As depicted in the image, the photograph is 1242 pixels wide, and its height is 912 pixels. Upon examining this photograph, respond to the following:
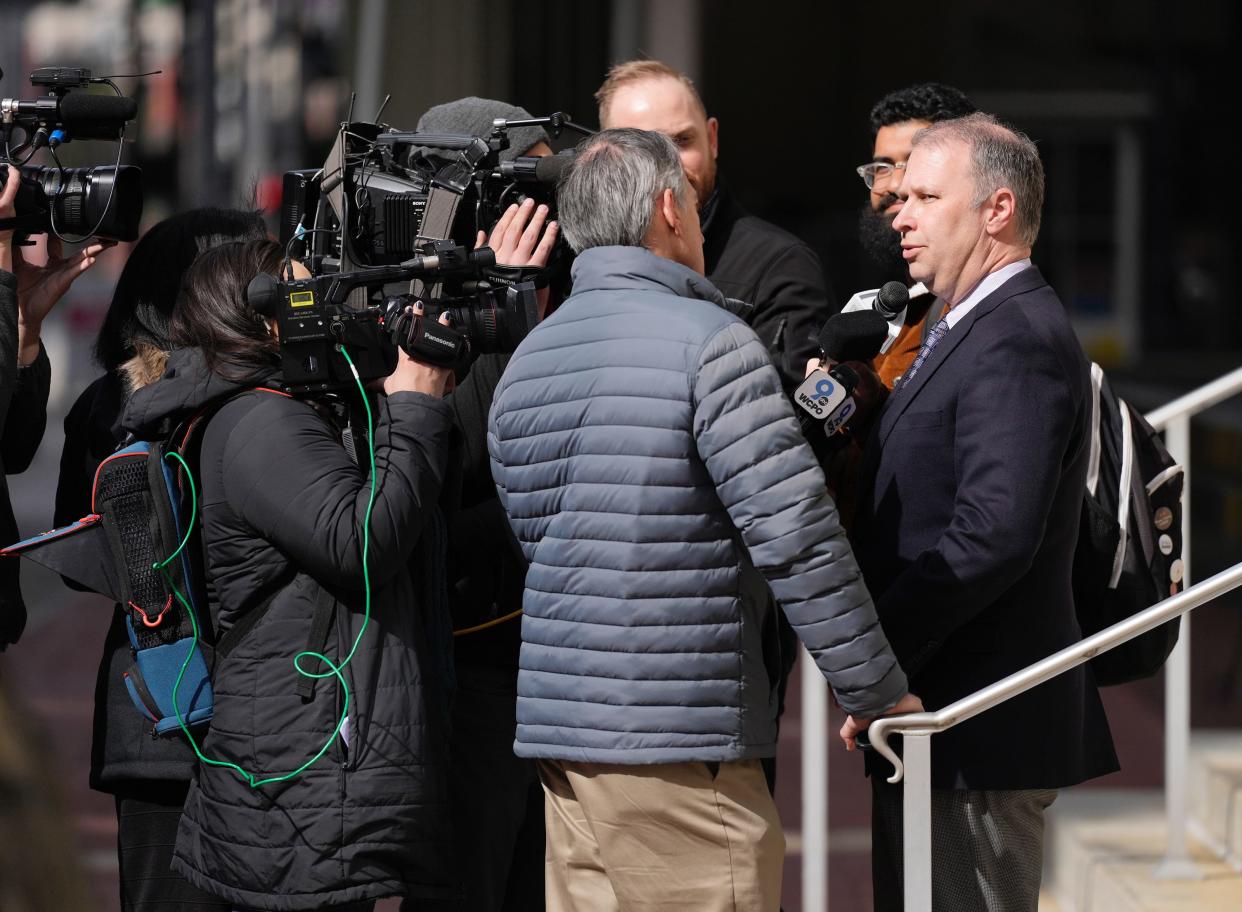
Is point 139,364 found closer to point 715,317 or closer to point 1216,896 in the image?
point 715,317

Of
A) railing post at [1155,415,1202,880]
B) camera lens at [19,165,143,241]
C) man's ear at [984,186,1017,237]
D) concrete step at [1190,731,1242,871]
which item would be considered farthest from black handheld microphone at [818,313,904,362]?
concrete step at [1190,731,1242,871]

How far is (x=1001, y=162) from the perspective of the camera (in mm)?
2783

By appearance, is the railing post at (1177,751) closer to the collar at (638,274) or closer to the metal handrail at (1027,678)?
the metal handrail at (1027,678)

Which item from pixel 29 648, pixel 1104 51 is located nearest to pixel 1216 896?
pixel 29 648

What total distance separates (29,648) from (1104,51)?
17325 millimetres

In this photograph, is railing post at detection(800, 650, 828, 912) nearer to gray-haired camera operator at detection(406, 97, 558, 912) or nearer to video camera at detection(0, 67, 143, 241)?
gray-haired camera operator at detection(406, 97, 558, 912)

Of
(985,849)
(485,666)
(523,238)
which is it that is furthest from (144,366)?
(985,849)

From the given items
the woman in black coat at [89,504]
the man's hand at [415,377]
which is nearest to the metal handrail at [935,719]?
the man's hand at [415,377]

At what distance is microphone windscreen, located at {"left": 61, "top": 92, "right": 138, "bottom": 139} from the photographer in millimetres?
3270

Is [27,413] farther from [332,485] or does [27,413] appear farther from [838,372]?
[838,372]

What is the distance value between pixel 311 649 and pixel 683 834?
0.69 m

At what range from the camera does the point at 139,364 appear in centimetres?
312

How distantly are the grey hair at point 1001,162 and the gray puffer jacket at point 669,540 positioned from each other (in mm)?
514

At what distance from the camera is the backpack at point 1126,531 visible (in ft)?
9.91
